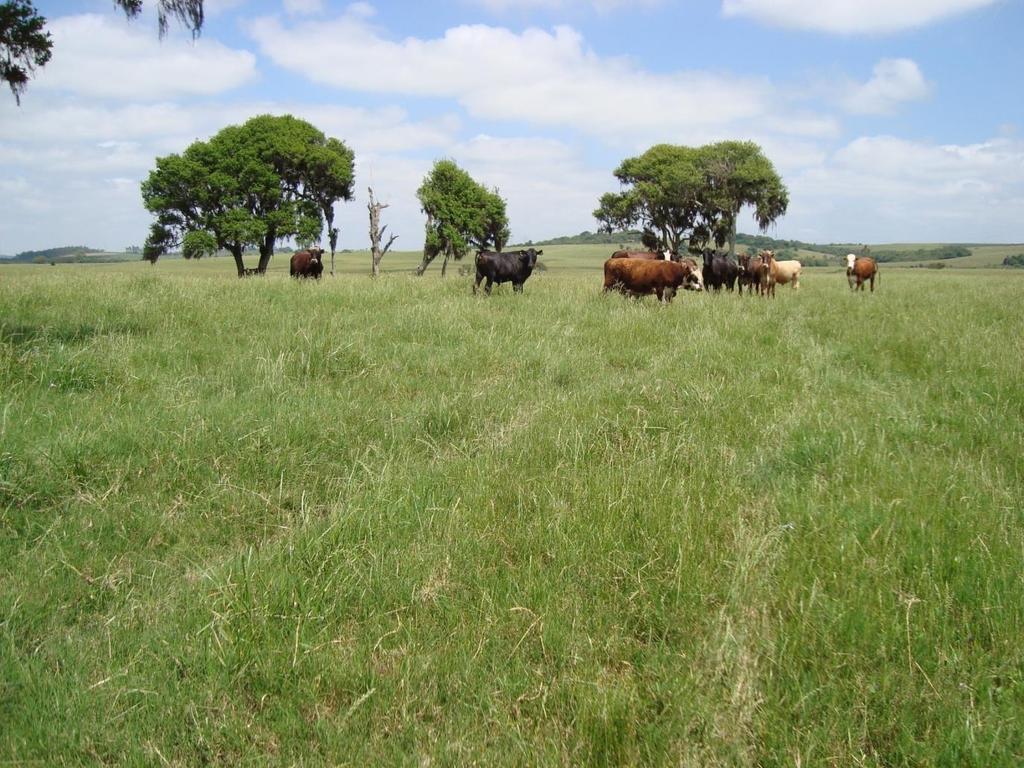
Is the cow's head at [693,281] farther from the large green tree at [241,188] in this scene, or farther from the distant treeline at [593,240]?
the distant treeline at [593,240]

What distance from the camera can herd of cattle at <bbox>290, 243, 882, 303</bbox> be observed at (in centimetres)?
1711

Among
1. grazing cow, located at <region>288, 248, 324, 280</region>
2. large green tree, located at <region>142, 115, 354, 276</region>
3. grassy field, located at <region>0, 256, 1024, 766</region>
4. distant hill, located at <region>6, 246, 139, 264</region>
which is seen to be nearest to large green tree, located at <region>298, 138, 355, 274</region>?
large green tree, located at <region>142, 115, 354, 276</region>

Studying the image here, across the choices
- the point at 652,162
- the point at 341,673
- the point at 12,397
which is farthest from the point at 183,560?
the point at 652,162

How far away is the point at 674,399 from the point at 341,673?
4.47 metres

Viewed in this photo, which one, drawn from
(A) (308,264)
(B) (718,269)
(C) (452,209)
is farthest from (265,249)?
(B) (718,269)

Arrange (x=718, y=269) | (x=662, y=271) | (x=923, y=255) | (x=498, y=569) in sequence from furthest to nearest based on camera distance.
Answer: (x=923, y=255), (x=718, y=269), (x=662, y=271), (x=498, y=569)

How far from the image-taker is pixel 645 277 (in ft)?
55.9

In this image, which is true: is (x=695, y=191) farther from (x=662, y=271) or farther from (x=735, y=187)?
(x=662, y=271)

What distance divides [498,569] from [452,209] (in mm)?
44122

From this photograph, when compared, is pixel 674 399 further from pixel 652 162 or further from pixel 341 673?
pixel 652 162

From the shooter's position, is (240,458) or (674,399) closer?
(240,458)

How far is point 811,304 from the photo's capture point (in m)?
15.7

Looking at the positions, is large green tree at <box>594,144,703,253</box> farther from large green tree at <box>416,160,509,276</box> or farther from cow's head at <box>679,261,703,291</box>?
cow's head at <box>679,261,703,291</box>

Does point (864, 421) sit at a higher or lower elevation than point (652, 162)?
lower
